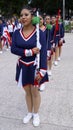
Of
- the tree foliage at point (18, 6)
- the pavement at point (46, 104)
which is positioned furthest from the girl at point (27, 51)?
the tree foliage at point (18, 6)

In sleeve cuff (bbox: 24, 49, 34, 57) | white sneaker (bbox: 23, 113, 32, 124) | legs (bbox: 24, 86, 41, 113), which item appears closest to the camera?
sleeve cuff (bbox: 24, 49, 34, 57)

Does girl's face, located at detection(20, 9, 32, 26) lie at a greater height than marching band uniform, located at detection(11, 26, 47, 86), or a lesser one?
greater

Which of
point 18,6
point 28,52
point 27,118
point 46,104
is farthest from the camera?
point 18,6

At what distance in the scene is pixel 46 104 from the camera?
20.0ft

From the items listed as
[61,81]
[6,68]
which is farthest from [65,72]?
[6,68]

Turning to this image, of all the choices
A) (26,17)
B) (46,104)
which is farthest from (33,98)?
(26,17)

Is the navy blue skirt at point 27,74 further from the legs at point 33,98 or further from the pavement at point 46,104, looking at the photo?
the pavement at point 46,104

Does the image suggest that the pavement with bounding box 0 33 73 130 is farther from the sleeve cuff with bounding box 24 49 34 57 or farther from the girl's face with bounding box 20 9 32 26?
the girl's face with bounding box 20 9 32 26

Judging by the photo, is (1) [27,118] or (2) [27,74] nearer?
(2) [27,74]

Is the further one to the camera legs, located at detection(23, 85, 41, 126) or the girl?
legs, located at detection(23, 85, 41, 126)

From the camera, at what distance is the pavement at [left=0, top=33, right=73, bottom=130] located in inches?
199

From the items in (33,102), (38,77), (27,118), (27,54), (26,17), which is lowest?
(27,118)

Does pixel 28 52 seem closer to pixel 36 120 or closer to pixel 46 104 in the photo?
pixel 36 120

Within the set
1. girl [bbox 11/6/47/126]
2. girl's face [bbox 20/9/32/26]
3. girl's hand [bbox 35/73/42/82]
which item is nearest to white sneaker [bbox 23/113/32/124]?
girl [bbox 11/6/47/126]
